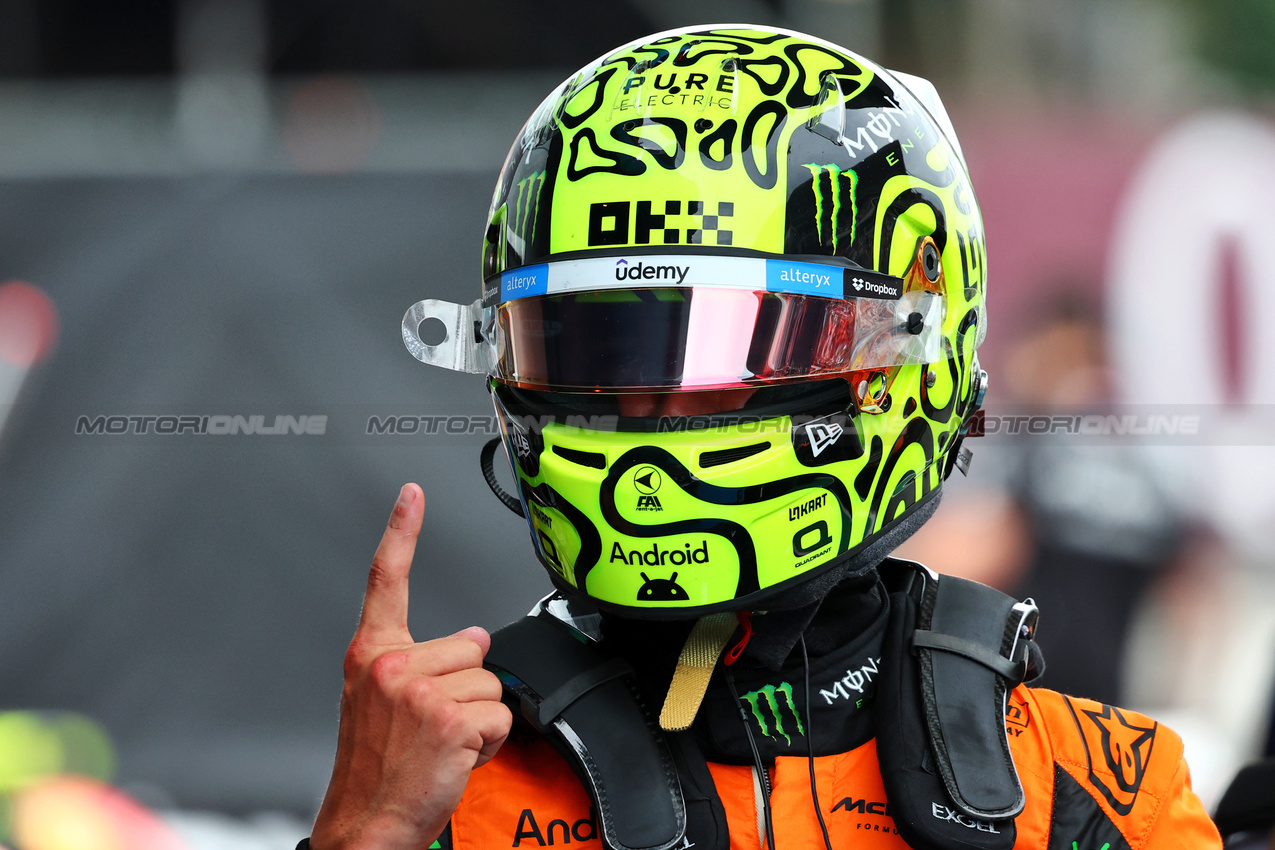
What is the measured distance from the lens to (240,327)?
3002 millimetres

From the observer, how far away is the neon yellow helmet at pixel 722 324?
123 cm

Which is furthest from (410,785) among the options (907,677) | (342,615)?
(342,615)

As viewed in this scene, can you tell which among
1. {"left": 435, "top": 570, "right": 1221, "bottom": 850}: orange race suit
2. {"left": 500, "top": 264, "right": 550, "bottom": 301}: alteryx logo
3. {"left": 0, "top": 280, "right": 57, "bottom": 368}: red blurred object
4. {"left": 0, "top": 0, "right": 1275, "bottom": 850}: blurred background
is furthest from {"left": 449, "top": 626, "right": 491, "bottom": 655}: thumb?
{"left": 0, "top": 280, "right": 57, "bottom": 368}: red blurred object

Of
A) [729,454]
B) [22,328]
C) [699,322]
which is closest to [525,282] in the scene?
[699,322]

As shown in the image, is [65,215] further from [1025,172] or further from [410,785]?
[1025,172]

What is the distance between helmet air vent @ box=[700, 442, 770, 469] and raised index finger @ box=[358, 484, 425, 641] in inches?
13.5

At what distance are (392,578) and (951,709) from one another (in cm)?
69

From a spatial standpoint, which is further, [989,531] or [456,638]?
[989,531]

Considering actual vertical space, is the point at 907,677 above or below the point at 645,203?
below

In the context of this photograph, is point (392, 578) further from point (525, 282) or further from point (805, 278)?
point (805, 278)

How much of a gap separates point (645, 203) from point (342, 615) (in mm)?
2082

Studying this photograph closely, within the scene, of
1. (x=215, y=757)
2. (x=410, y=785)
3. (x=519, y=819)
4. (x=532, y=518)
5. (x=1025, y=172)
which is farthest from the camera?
(x=1025, y=172)

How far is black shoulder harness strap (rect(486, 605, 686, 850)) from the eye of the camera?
1.15m

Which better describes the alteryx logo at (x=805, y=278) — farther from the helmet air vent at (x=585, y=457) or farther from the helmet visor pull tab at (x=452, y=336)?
the helmet visor pull tab at (x=452, y=336)
